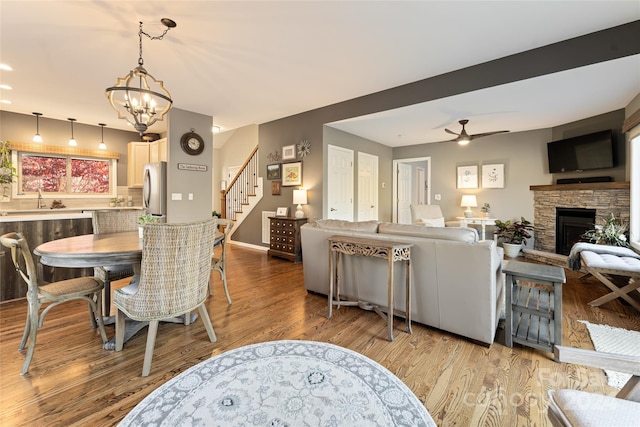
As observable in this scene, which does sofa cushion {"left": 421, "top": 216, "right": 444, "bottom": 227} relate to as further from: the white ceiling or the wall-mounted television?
the wall-mounted television

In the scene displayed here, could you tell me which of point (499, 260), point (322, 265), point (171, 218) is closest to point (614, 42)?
point (499, 260)

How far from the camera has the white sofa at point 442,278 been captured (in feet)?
7.22

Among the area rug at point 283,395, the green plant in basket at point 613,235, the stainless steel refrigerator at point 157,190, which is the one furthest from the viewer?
the stainless steel refrigerator at point 157,190

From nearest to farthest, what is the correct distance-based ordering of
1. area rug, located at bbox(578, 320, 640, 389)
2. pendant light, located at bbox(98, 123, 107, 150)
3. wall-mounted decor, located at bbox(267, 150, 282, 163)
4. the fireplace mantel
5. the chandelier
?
area rug, located at bbox(578, 320, 640, 389) < the chandelier < the fireplace mantel < wall-mounted decor, located at bbox(267, 150, 282, 163) < pendant light, located at bbox(98, 123, 107, 150)

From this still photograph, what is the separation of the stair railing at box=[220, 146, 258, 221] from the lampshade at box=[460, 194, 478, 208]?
15.8 feet

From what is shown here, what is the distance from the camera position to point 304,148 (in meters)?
5.35

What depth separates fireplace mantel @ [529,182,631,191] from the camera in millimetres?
4242

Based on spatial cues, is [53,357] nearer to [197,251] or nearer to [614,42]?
[197,251]

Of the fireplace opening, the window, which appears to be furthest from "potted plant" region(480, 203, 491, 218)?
the window

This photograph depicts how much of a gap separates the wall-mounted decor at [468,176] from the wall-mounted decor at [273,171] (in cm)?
423

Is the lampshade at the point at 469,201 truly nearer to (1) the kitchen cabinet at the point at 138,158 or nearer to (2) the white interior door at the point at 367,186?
(2) the white interior door at the point at 367,186

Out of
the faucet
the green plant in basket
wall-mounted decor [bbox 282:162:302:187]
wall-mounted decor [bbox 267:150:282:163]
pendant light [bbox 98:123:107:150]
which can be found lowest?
the green plant in basket

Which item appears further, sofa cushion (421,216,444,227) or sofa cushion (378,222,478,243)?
sofa cushion (421,216,444,227)

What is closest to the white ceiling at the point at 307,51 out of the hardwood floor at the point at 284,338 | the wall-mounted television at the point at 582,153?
the wall-mounted television at the point at 582,153
